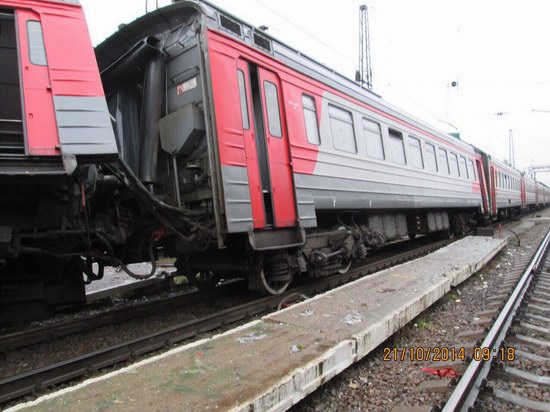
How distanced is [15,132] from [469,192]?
49.0ft

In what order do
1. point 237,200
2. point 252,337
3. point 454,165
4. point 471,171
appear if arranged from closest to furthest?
point 252,337
point 237,200
point 454,165
point 471,171

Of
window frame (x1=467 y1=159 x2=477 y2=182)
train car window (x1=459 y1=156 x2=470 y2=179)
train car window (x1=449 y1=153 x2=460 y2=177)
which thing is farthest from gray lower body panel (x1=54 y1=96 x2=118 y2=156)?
window frame (x1=467 y1=159 x2=477 y2=182)

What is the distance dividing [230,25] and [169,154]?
1833 millimetres

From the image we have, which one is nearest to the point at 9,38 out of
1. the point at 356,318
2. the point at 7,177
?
the point at 7,177

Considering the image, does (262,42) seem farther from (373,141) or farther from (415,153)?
(415,153)

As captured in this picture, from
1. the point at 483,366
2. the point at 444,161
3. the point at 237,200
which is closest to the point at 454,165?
the point at 444,161

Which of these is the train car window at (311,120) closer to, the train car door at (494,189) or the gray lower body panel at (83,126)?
the gray lower body panel at (83,126)

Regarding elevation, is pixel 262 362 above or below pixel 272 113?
below

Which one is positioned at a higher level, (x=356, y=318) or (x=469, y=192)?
(x=469, y=192)

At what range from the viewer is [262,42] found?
566cm

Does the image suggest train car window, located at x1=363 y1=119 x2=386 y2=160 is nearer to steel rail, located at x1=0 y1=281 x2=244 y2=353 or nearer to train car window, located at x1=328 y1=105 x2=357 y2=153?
train car window, located at x1=328 y1=105 x2=357 y2=153

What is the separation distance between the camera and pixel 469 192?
590 inches

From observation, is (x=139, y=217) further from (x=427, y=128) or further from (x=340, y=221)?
(x=427, y=128)

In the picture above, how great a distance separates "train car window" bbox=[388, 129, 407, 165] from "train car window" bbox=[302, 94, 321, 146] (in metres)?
3.05
